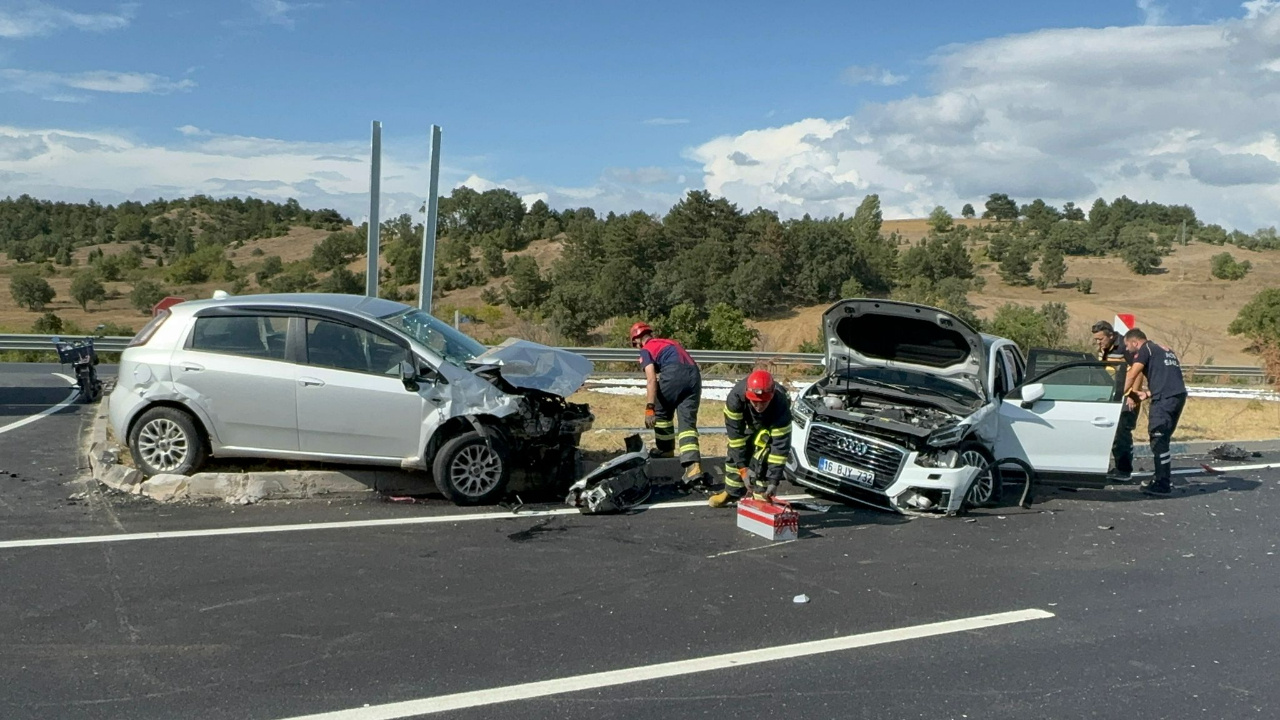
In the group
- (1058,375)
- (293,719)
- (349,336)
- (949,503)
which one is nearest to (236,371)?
(349,336)

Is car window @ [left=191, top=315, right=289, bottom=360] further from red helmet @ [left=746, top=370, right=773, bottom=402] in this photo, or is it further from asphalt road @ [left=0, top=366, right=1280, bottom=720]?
red helmet @ [left=746, top=370, right=773, bottom=402]

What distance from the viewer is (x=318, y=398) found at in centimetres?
769

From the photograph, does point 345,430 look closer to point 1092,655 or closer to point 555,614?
point 555,614

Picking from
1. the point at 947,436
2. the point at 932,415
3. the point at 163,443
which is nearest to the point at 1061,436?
the point at 932,415

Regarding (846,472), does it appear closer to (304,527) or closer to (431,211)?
(304,527)

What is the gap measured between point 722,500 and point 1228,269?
3000 inches

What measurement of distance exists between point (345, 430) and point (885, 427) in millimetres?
4413

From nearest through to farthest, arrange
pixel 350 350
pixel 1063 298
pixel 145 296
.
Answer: pixel 350 350 → pixel 145 296 → pixel 1063 298

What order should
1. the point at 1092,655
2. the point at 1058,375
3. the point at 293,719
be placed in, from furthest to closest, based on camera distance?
the point at 1058,375
the point at 1092,655
the point at 293,719

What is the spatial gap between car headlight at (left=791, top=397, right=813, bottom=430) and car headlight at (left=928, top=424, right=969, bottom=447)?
3.45ft

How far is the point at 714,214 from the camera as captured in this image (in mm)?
59656

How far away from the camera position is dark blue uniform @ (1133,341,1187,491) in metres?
9.61

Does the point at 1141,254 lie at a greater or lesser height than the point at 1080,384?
greater

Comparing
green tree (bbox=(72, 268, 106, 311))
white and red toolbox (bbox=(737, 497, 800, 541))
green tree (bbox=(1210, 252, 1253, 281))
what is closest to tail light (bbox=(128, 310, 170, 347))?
white and red toolbox (bbox=(737, 497, 800, 541))
